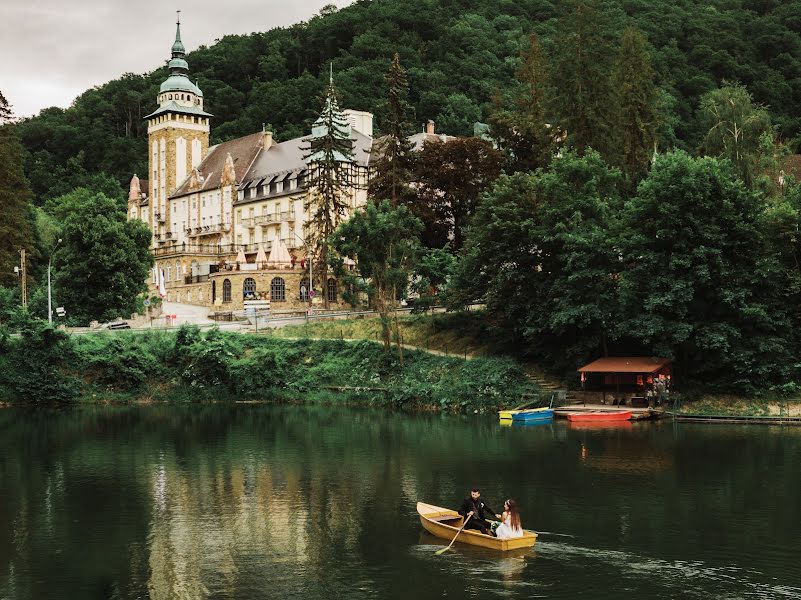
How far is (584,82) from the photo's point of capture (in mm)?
65375

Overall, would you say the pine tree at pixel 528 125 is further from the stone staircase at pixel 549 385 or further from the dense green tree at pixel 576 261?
the stone staircase at pixel 549 385

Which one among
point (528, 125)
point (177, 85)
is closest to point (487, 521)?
point (528, 125)

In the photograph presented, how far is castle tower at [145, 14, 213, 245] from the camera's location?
108 m

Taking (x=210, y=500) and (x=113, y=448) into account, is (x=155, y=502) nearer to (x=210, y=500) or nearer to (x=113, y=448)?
(x=210, y=500)

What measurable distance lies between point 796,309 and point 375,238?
941 inches

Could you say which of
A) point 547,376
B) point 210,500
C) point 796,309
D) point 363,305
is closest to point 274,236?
point 363,305

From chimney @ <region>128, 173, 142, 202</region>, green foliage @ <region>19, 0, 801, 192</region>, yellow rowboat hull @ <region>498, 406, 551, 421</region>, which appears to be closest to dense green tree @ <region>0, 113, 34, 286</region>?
Result: yellow rowboat hull @ <region>498, 406, 551, 421</region>

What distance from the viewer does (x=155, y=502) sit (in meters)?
29.3

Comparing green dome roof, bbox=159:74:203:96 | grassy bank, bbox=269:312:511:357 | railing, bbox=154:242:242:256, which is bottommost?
grassy bank, bbox=269:312:511:357

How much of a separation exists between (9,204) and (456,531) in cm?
6036

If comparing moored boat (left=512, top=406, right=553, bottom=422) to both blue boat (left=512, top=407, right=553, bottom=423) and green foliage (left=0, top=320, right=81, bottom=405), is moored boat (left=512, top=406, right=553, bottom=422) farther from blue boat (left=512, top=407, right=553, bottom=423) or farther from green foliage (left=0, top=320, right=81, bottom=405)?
green foliage (left=0, top=320, right=81, bottom=405)

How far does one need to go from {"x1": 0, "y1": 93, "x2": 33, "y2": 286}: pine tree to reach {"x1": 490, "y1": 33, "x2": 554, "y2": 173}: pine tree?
36.0 meters

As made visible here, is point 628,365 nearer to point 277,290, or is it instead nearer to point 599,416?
point 599,416

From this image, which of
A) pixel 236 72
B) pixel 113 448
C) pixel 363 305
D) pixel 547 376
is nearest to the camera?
pixel 113 448
